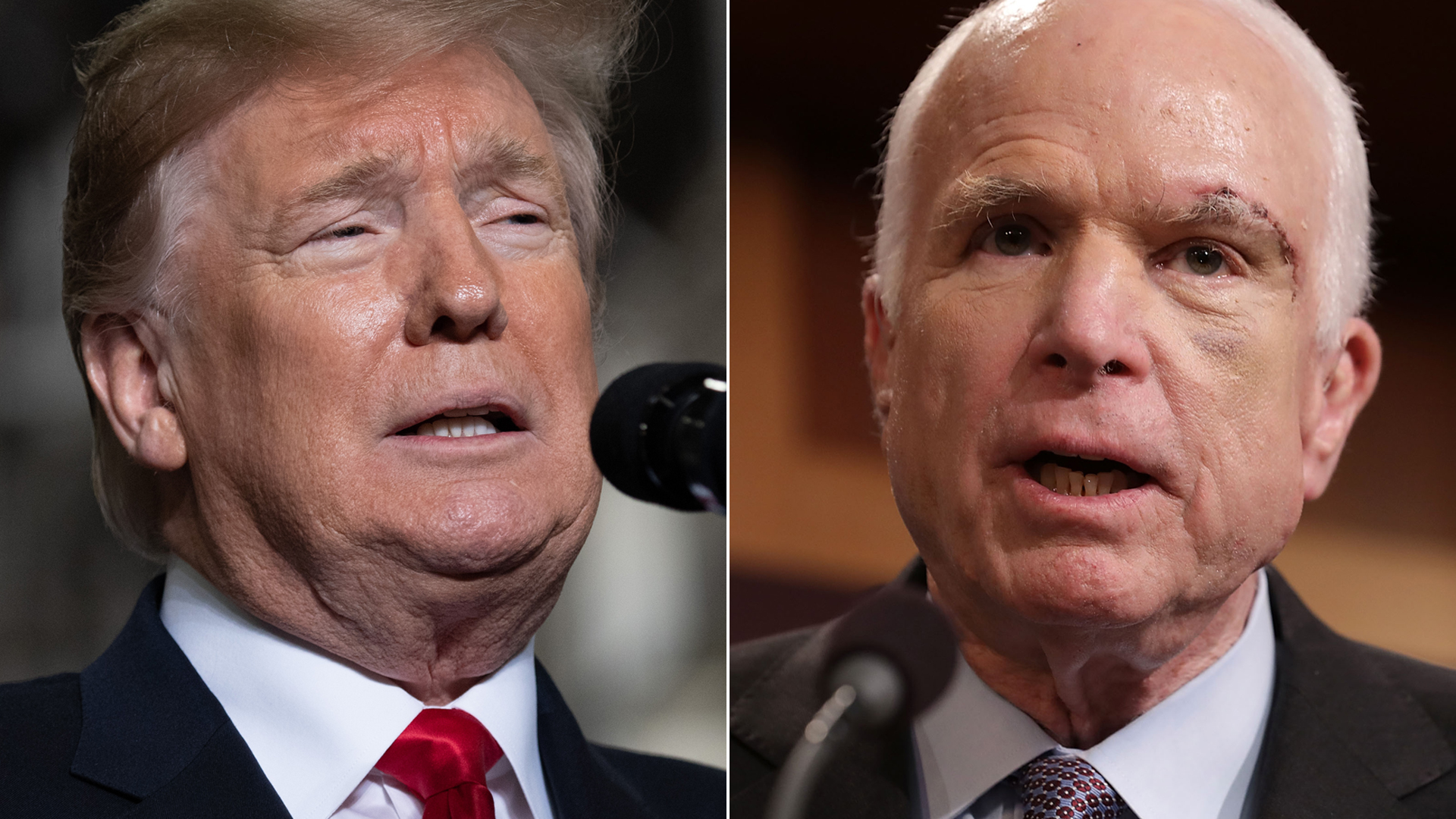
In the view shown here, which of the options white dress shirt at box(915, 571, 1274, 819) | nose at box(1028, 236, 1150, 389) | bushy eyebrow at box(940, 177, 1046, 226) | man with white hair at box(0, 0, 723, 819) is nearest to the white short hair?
bushy eyebrow at box(940, 177, 1046, 226)

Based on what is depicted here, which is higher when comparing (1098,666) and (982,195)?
(982,195)

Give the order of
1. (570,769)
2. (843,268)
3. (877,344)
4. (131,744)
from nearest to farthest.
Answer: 1. (131,744)
2. (570,769)
3. (877,344)
4. (843,268)

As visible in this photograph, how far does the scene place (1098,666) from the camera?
155 centimetres

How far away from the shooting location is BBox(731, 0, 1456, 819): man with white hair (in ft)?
4.73

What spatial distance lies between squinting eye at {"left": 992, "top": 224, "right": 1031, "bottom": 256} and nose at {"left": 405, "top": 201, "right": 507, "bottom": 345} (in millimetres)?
544

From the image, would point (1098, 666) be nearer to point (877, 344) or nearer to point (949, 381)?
point (949, 381)

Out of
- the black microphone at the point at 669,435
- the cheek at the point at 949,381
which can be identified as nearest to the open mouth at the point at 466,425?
the black microphone at the point at 669,435

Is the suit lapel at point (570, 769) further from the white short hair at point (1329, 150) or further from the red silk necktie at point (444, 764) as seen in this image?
the white short hair at point (1329, 150)

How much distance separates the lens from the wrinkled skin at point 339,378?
138 centimetres

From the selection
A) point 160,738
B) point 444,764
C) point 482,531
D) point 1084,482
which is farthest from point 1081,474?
point 160,738

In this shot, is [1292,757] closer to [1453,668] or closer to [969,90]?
[1453,668]

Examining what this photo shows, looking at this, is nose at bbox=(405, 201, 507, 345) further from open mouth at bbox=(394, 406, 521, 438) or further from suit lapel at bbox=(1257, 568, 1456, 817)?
suit lapel at bbox=(1257, 568, 1456, 817)

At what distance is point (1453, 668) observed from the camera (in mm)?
1770

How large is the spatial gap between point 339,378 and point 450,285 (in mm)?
140
